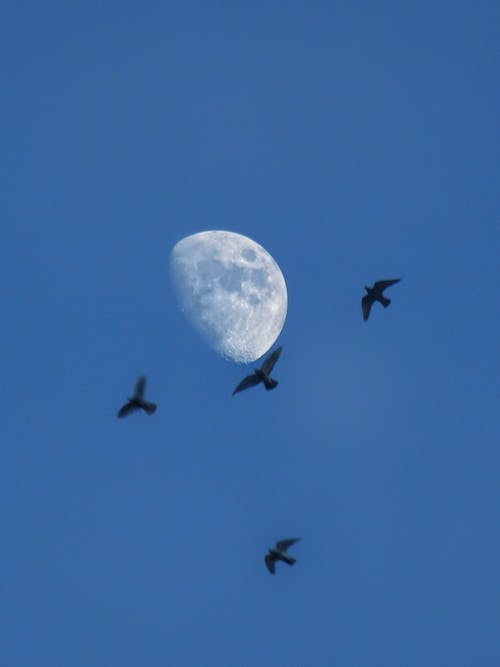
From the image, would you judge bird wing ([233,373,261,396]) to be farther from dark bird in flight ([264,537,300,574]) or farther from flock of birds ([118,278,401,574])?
dark bird in flight ([264,537,300,574])

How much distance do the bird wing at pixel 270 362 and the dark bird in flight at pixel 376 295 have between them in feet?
10.6

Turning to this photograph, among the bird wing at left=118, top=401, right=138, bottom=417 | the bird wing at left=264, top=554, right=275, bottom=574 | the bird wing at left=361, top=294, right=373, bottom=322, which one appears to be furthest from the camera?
the bird wing at left=361, top=294, right=373, bottom=322

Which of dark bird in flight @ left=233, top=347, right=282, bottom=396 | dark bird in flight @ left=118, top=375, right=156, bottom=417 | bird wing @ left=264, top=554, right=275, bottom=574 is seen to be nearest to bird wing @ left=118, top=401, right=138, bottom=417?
dark bird in flight @ left=118, top=375, right=156, bottom=417

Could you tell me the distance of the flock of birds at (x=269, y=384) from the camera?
28953mm

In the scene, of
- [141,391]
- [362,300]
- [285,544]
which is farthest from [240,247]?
[285,544]

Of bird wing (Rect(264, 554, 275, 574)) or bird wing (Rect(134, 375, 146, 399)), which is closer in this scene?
bird wing (Rect(134, 375, 146, 399))

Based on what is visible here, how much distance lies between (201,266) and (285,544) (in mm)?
9414

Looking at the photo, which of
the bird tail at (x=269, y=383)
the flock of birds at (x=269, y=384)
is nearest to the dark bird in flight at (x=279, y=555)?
the flock of birds at (x=269, y=384)

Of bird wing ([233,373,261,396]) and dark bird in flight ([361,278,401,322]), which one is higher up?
dark bird in flight ([361,278,401,322])

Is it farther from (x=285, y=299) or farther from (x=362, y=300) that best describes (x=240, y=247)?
(x=362, y=300)

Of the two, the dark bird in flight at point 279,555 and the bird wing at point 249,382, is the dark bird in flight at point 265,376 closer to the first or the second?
the bird wing at point 249,382

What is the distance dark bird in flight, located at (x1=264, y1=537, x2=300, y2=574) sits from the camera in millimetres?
30297

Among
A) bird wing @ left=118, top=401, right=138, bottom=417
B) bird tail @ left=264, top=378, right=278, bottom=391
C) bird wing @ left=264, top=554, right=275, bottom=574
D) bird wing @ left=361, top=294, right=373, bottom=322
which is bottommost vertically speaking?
bird wing @ left=264, top=554, right=275, bottom=574

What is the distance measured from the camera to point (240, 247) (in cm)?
3397
